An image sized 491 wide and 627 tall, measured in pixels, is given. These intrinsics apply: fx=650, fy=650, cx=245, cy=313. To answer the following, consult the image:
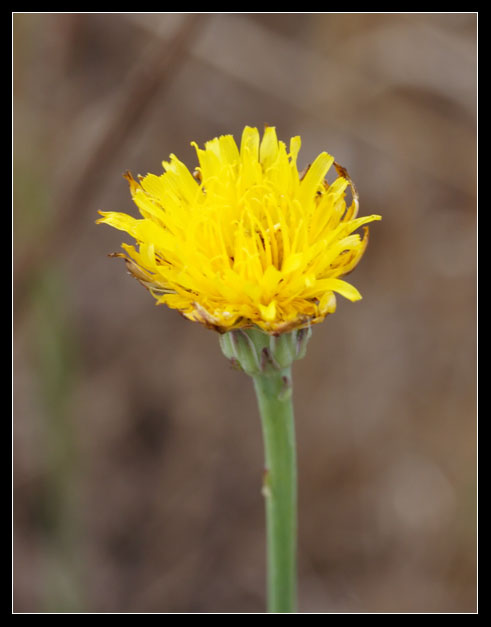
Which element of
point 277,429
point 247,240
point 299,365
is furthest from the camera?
point 299,365

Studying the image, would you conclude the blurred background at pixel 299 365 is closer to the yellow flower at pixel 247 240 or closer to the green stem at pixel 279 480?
the green stem at pixel 279 480

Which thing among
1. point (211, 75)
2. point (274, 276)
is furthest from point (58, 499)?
point (211, 75)

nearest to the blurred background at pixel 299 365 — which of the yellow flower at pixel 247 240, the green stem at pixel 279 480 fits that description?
the green stem at pixel 279 480

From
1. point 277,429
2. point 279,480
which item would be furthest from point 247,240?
point 279,480

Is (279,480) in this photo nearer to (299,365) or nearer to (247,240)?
(247,240)

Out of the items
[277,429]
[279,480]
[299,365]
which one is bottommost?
[279,480]

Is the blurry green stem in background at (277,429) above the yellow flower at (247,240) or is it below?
below
